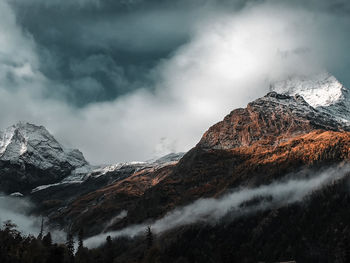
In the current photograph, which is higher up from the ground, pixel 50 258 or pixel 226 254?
pixel 50 258


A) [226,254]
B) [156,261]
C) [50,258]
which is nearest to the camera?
[50,258]

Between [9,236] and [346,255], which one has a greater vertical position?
[9,236]

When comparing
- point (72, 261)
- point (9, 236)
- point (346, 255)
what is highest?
point (9, 236)

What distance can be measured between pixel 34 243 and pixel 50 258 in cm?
1059

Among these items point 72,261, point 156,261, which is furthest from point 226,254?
point 72,261

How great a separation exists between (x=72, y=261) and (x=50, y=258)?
24922mm

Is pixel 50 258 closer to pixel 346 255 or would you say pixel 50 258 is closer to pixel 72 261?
pixel 72 261

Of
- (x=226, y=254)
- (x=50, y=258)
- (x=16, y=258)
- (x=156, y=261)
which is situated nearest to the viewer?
(x=16, y=258)

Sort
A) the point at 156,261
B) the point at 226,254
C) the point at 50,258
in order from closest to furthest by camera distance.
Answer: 1. the point at 50,258
2. the point at 226,254
3. the point at 156,261

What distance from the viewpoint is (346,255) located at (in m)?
153

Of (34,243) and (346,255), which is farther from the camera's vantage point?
(34,243)

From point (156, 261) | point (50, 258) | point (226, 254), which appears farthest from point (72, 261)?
point (226, 254)

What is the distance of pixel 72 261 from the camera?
7367 inches

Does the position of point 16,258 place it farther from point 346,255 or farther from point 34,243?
point 346,255
